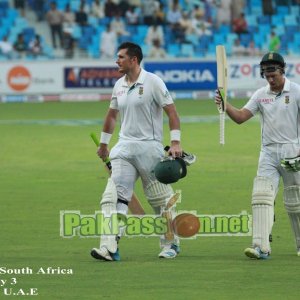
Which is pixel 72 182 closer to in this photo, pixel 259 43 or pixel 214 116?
pixel 214 116

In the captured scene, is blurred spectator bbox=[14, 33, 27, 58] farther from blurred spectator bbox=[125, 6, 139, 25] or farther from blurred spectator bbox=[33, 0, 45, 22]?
blurred spectator bbox=[125, 6, 139, 25]

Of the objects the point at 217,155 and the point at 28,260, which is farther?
the point at 217,155

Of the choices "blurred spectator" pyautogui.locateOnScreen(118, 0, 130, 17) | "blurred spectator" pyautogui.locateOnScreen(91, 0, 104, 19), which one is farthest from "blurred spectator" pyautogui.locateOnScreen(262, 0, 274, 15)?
"blurred spectator" pyautogui.locateOnScreen(91, 0, 104, 19)

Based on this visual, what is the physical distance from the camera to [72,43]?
38156 millimetres

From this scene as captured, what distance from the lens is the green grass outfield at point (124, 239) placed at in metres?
9.68

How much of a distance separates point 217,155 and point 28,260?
11.6m

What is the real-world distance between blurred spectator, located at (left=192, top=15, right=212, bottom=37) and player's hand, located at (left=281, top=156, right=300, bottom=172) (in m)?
28.3

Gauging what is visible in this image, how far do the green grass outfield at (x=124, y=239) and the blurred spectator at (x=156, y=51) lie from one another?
758 centimetres

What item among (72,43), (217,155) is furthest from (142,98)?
(72,43)

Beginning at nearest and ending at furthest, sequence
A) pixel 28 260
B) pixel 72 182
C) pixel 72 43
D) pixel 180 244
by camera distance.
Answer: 1. pixel 28 260
2. pixel 180 244
3. pixel 72 182
4. pixel 72 43

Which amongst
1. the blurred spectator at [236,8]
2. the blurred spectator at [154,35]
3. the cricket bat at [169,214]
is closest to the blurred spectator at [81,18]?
the blurred spectator at [154,35]

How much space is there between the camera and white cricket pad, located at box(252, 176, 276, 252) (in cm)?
1131

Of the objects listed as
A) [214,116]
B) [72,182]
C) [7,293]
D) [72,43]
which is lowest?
[7,293]

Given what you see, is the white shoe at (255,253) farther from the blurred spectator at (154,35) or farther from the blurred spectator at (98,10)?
the blurred spectator at (98,10)
